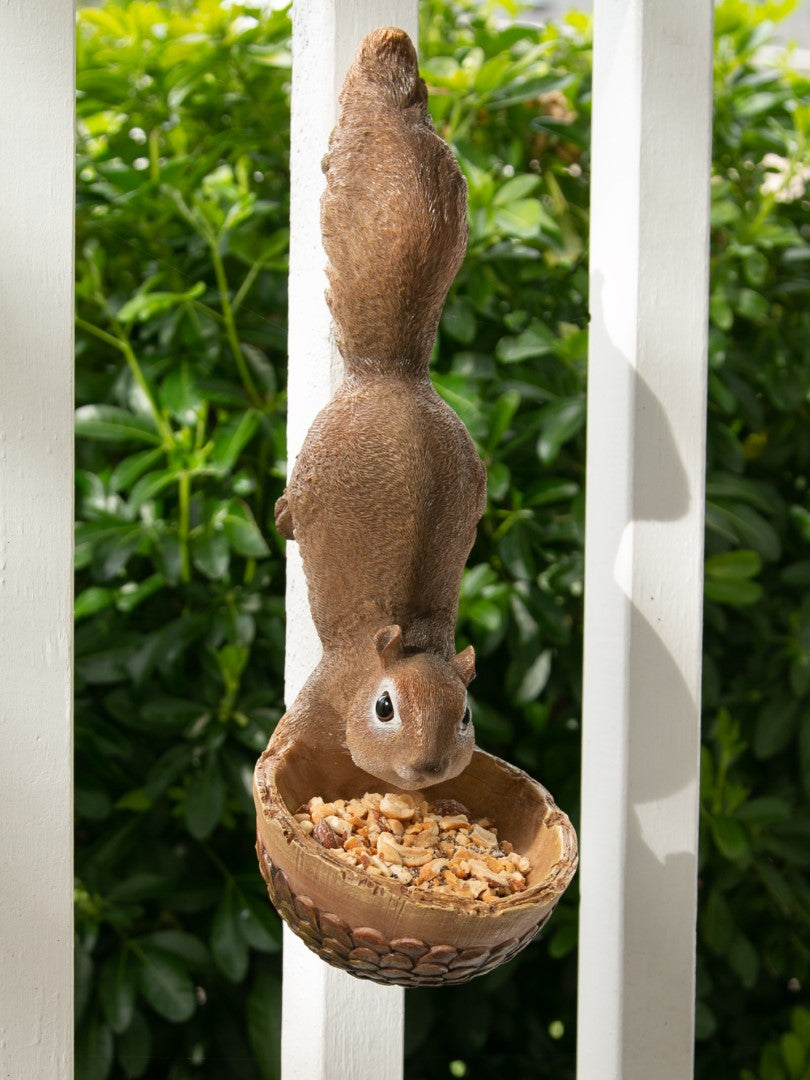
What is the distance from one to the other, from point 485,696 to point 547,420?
0.93 ft

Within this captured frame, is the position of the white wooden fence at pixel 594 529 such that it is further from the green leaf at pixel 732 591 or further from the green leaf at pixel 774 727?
the green leaf at pixel 774 727

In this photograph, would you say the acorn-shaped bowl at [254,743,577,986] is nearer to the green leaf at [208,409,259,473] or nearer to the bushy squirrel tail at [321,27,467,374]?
the bushy squirrel tail at [321,27,467,374]

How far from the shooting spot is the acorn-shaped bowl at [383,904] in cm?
39

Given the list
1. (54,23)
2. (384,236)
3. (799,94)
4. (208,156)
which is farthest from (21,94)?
(799,94)

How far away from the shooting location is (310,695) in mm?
456

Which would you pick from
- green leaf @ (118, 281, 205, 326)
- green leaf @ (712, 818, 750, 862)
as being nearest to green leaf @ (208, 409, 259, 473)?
green leaf @ (118, 281, 205, 326)

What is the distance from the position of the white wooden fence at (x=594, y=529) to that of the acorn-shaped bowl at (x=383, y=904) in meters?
0.15

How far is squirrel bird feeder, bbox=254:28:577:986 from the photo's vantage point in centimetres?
40

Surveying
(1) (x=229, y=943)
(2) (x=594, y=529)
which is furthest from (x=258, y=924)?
(2) (x=594, y=529)

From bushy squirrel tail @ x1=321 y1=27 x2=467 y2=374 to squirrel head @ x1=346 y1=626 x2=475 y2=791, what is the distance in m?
0.12

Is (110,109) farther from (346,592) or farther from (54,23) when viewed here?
(346,592)

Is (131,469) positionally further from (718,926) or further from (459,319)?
(718,926)

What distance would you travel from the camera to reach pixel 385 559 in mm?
428

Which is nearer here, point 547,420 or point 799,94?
point 547,420
